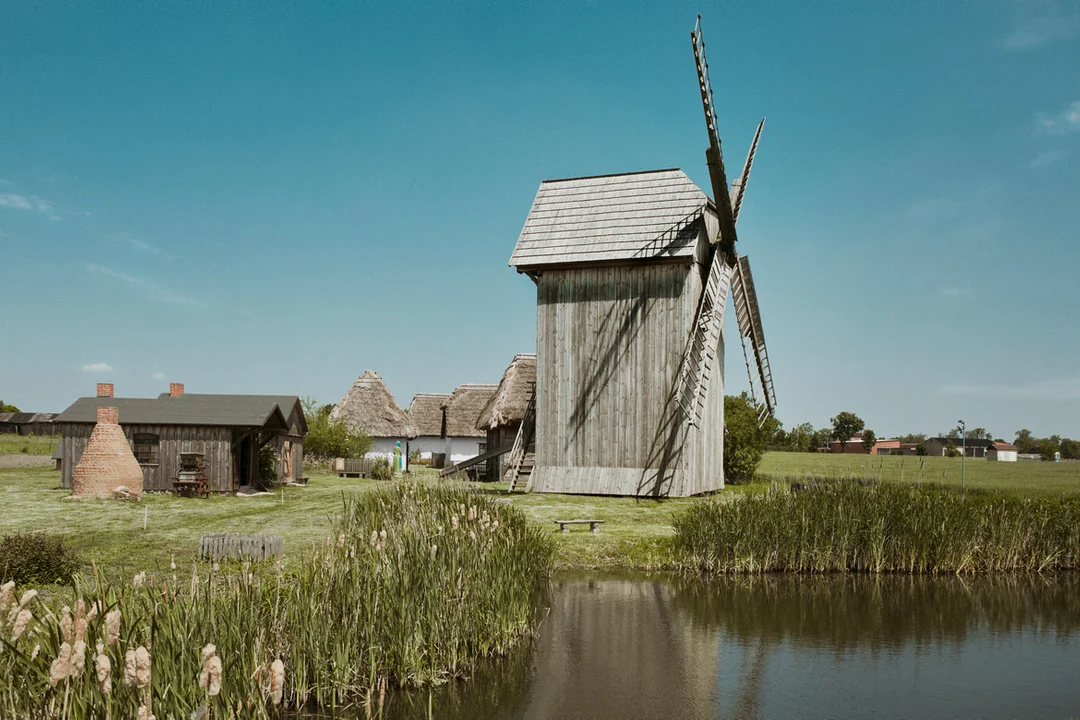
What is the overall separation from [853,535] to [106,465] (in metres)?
22.1

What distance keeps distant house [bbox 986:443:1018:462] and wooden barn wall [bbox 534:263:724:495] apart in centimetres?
8577

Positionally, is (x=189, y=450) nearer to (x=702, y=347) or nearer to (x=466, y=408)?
(x=702, y=347)

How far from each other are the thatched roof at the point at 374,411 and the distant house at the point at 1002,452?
72.8 m

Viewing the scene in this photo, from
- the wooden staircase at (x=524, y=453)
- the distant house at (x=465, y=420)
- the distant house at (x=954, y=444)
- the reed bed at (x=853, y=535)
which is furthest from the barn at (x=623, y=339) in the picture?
the distant house at (x=954, y=444)

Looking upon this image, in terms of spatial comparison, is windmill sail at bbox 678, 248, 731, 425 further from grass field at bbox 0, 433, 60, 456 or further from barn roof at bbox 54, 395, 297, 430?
grass field at bbox 0, 433, 60, 456

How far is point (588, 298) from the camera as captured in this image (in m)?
26.3

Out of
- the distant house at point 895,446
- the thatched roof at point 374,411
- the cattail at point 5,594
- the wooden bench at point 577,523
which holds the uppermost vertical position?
the thatched roof at point 374,411

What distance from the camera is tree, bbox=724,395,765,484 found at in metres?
35.7

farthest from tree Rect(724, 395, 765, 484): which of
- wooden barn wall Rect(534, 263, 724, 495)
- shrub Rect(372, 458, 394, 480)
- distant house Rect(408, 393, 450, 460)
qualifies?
distant house Rect(408, 393, 450, 460)

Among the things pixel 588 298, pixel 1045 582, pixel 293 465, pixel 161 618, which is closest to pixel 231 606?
pixel 161 618

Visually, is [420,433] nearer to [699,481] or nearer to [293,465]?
[293,465]

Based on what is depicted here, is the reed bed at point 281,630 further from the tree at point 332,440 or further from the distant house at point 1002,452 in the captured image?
the distant house at point 1002,452

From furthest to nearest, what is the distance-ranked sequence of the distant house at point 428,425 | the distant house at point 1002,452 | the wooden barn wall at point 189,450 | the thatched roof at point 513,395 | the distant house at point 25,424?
1. the distant house at point 1002,452
2. the distant house at point 25,424
3. the distant house at point 428,425
4. the thatched roof at point 513,395
5. the wooden barn wall at point 189,450

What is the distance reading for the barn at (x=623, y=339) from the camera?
2508cm
